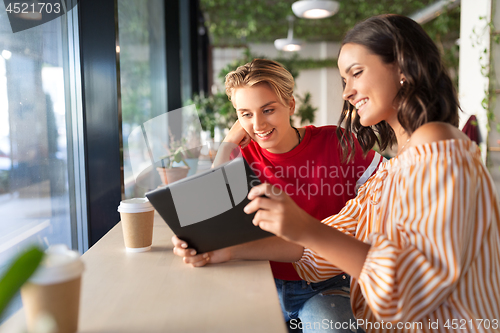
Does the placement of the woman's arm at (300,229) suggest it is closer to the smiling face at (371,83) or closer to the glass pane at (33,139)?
the smiling face at (371,83)

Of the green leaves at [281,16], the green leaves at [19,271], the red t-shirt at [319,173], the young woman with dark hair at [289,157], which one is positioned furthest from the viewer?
the green leaves at [281,16]

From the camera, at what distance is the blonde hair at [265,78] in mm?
1289

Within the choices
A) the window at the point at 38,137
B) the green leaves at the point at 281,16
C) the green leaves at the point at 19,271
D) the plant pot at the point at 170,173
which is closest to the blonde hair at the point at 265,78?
the plant pot at the point at 170,173

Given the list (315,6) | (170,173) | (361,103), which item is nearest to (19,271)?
(361,103)

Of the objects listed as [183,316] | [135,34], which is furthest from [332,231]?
[135,34]

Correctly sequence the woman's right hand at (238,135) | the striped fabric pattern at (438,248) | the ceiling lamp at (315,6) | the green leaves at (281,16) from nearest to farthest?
the striped fabric pattern at (438,248)
the woman's right hand at (238,135)
the ceiling lamp at (315,6)
the green leaves at (281,16)

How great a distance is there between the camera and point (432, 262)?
677 mm

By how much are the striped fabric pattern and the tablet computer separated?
28 centimetres

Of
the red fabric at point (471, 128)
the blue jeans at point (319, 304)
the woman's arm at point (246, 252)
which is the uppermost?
the red fabric at point (471, 128)

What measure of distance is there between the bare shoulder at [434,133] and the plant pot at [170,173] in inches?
29.9

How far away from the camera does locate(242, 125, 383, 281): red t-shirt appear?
133 centimetres

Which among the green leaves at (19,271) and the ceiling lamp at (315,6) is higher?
the ceiling lamp at (315,6)

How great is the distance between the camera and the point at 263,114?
1.32 m

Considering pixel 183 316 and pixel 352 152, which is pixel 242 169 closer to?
pixel 183 316
